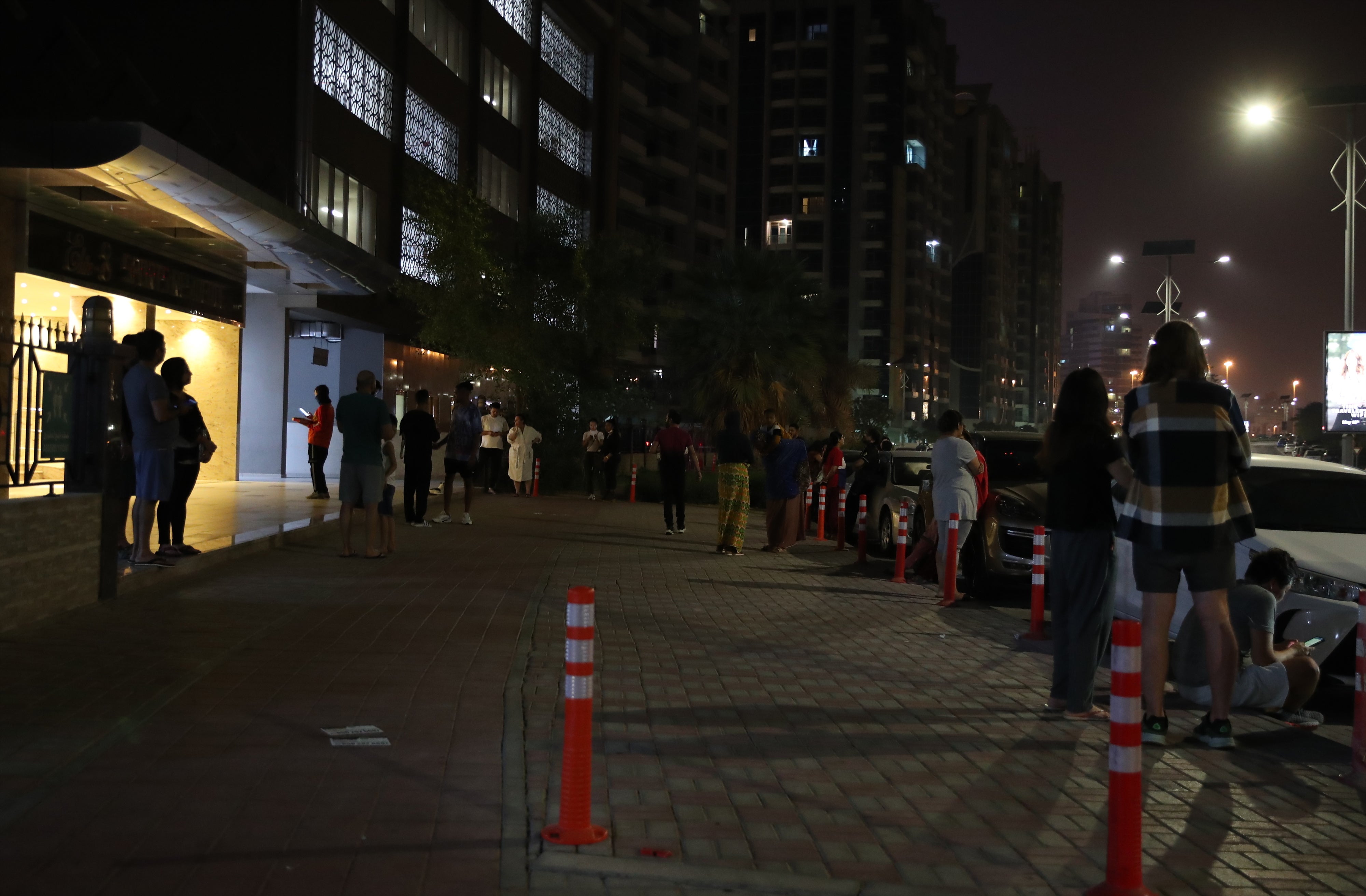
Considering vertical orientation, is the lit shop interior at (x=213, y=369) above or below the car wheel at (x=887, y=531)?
above

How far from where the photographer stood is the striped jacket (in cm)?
625

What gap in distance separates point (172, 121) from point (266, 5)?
5652 mm

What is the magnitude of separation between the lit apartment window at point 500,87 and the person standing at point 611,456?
19110 millimetres

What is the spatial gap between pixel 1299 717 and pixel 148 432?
8790mm

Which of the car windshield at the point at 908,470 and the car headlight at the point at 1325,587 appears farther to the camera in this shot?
the car windshield at the point at 908,470

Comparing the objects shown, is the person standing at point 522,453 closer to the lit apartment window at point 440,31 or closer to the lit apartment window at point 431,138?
the lit apartment window at point 431,138

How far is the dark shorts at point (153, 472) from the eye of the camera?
35.3 ft

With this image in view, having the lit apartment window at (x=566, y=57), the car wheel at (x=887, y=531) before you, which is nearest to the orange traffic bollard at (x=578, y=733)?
the car wheel at (x=887, y=531)

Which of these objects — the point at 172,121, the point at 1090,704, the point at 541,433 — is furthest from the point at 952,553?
the point at 541,433

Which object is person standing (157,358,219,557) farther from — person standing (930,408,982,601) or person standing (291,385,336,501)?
person standing (291,385,336,501)

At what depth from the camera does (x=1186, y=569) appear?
20.7 feet

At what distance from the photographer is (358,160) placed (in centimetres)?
3294

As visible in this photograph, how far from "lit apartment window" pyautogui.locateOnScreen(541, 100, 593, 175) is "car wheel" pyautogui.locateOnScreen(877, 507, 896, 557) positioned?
118 ft

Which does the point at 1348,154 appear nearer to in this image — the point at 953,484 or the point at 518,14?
the point at 953,484
